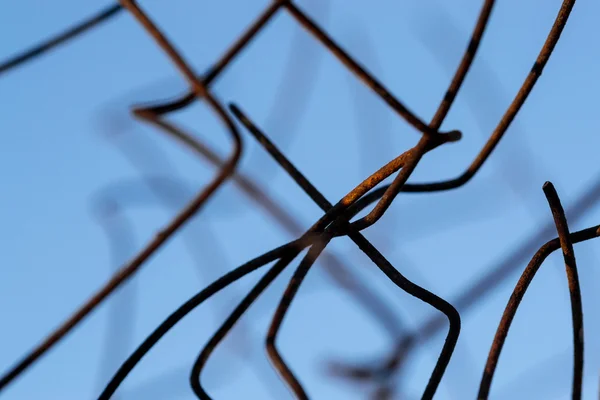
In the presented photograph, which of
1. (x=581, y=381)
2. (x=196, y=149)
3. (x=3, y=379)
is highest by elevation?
(x=196, y=149)

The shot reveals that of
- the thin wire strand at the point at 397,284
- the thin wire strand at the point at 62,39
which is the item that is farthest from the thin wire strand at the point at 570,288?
the thin wire strand at the point at 62,39

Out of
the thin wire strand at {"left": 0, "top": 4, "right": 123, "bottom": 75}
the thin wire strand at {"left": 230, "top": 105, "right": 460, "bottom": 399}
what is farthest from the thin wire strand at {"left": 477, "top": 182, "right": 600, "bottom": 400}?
the thin wire strand at {"left": 0, "top": 4, "right": 123, "bottom": 75}

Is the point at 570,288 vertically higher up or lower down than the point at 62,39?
lower down

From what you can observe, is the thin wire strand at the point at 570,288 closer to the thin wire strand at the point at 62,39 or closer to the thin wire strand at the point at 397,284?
the thin wire strand at the point at 397,284

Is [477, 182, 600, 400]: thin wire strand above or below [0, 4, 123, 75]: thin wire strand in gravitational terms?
below

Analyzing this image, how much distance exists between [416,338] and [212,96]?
0.73 ft

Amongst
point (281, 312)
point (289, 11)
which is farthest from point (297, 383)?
point (289, 11)

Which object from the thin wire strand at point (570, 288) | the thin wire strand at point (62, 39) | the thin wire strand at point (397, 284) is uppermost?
the thin wire strand at point (62, 39)

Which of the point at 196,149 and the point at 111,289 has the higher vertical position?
the point at 196,149

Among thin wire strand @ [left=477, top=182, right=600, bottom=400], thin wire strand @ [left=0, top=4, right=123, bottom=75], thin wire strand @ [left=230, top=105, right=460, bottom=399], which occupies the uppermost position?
thin wire strand @ [left=0, top=4, right=123, bottom=75]

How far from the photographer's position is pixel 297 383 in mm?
391

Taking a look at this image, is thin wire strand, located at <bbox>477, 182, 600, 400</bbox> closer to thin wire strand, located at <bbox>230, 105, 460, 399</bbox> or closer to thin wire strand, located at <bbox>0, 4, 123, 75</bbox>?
thin wire strand, located at <bbox>230, 105, 460, 399</bbox>

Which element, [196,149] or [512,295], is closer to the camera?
[512,295]

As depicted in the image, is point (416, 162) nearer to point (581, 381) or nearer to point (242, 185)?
point (581, 381)
